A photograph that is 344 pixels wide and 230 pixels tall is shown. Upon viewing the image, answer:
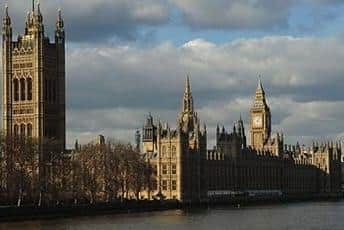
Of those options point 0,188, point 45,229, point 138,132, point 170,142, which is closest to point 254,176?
point 138,132

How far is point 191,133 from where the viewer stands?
546 feet

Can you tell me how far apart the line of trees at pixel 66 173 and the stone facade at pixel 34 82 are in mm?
18227

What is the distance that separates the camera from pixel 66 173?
124 meters

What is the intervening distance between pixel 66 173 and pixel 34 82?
3671 cm

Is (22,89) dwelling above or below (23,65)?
below

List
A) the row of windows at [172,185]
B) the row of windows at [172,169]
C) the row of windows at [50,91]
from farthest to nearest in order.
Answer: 1. the row of windows at [50,91]
2. the row of windows at [172,169]
3. the row of windows at [172,185]

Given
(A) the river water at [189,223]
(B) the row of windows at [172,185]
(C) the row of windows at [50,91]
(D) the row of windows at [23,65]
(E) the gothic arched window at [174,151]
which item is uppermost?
(D) the row of windows at [23,65]

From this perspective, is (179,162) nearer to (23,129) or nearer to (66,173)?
(23,129)

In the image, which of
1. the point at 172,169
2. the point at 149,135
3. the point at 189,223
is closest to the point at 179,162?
the point at 172,169

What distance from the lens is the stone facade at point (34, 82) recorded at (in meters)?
156

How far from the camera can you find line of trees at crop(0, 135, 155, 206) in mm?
109000

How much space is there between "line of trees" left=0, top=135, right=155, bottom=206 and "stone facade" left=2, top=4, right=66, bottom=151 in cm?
1823

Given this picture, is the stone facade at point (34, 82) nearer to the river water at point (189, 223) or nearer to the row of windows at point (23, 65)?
the row of windows at point (23, 65)

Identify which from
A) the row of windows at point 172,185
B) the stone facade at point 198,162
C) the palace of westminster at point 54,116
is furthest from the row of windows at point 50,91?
the row of windows at point 172,185
